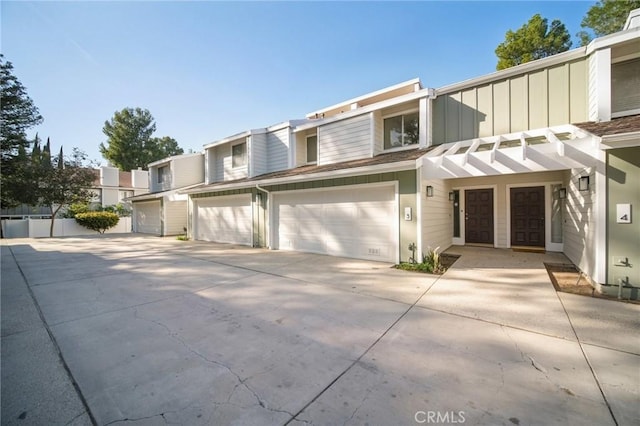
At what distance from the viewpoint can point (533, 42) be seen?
49.0ft

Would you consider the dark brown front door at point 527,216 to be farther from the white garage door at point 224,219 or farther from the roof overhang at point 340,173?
the white garage door at point 224,219

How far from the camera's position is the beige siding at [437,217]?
6446 mm

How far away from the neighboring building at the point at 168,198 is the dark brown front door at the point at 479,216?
1402 centimetres

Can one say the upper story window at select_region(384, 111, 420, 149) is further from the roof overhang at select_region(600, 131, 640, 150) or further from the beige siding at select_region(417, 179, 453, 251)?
the roof overhang at select_region(600, 131, 640, 150)

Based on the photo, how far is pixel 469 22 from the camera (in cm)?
799

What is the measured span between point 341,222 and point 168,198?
11.3 m

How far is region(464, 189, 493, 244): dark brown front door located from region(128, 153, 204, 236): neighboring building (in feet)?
46.0

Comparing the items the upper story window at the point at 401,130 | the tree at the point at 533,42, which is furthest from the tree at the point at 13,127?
the tree at the point at 533,42

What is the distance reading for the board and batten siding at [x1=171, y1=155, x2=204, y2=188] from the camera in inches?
611

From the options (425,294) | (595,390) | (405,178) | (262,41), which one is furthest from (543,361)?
(262,41)

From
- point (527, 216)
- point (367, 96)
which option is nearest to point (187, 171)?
point (367, 96)

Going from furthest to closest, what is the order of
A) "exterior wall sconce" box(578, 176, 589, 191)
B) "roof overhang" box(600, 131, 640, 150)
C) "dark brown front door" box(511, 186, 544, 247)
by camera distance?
"dark brown front door" box(511, 186, 544, 247) < "exterior wall sconce" box(578, 176, 589, 191) < "roof overhang" box(600, 131, 640, 150)

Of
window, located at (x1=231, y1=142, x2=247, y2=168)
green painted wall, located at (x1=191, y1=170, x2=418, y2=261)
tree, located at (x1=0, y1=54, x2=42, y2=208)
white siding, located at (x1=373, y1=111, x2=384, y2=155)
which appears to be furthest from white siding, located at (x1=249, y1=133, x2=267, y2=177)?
tree, located at (x1=0, y1=54, x2=42, y2=208)

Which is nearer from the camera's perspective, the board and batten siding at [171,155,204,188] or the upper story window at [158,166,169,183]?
the board and batten siding at [171,155,204,188]
